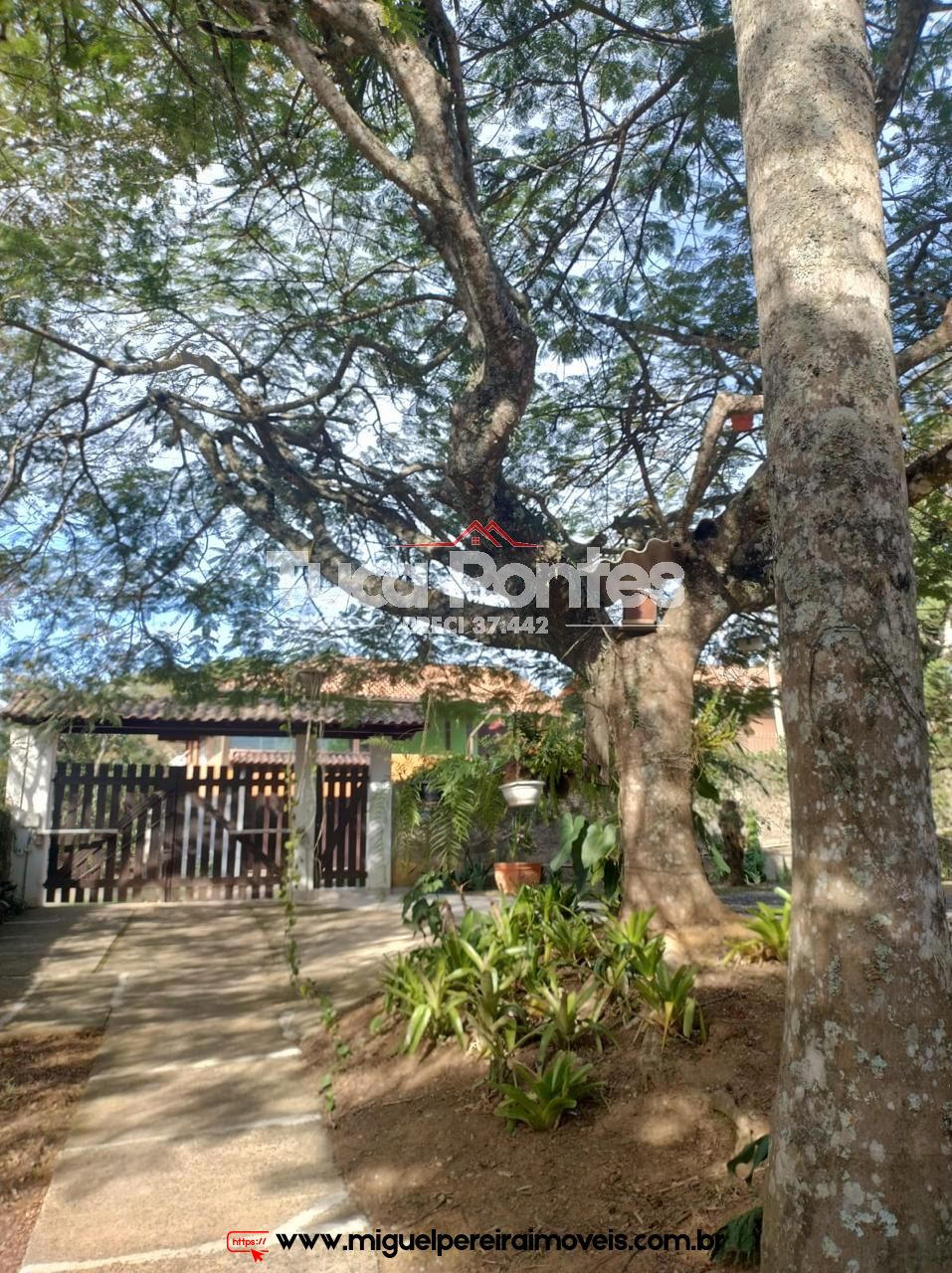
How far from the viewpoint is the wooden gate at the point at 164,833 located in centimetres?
1127

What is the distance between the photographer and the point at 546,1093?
10.7ft

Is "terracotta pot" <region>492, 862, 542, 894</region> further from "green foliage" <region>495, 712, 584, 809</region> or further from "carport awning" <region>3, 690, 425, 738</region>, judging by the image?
"carport awning" <region>3, 690, 425, 738</region>

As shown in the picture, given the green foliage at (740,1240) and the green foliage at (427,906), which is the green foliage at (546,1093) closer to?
the green foliage at (740,1240)

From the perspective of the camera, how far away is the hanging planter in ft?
18.5

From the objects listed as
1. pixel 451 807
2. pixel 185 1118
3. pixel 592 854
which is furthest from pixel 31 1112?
pixel 592 854

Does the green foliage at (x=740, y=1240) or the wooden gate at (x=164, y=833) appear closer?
the green foliage at (x=740, y=1240)

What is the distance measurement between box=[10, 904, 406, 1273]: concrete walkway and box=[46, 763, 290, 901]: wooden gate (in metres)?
3.97

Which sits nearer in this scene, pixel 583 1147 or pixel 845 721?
pixel 845 721

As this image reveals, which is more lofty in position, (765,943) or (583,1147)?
(765,943)

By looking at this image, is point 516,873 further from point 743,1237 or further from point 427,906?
point 743,1237

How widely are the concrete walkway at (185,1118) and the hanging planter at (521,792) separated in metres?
1.59

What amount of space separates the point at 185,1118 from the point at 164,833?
8333 mm

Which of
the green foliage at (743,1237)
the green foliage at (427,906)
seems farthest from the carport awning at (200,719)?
the green foliage at (743,1237)

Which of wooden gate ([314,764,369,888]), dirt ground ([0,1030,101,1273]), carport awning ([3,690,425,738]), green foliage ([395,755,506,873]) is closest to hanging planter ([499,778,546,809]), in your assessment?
green foliage ([395,755,506,873])
